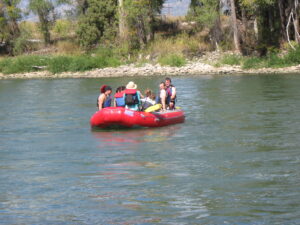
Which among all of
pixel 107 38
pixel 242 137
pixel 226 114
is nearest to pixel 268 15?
pixel 107 38

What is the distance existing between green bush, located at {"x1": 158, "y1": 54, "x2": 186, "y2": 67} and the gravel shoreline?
44 cm

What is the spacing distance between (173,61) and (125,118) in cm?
2750

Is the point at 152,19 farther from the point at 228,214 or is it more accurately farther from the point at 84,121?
the point at 228,214

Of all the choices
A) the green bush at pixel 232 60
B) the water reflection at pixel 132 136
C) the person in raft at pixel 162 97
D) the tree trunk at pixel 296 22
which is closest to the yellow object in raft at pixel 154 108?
the person in raft at pixel 162 97

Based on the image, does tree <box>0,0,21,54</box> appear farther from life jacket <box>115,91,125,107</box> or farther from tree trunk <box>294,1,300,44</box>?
life jacket <box>115,91,125,107</box>

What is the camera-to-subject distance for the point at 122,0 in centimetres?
4656

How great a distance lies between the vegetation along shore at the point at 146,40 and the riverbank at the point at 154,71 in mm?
60

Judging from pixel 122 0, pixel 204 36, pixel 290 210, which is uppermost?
pixel 122 0

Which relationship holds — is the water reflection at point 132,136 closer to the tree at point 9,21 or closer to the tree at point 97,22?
the tree at point 97,22

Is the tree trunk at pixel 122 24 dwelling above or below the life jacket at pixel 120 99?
above

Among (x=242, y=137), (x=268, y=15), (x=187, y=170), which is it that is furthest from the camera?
(x=268, y=15)

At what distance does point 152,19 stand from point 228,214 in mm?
40072

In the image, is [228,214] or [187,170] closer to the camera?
[228,214]

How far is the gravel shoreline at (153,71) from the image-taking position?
4006 centimetres
